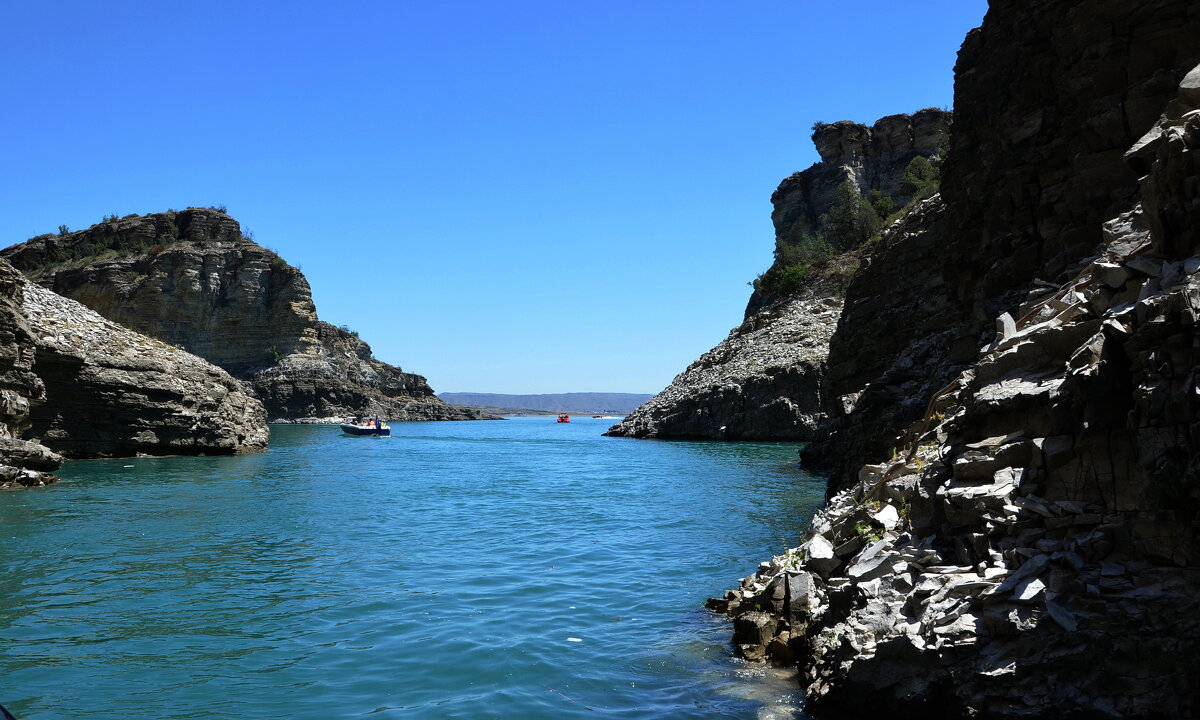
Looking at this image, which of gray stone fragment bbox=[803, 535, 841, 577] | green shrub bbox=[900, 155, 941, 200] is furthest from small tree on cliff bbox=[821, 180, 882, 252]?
gray stone fragment bbox=[803, 535, 841, 577]

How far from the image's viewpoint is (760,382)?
6650cm

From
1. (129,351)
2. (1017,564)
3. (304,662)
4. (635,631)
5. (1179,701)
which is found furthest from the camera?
(129,351)

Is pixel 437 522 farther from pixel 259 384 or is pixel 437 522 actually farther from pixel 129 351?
pixel 259 384

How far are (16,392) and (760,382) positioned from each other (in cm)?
4969

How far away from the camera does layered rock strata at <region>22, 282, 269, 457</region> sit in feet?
130

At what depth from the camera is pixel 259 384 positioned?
4560 inches

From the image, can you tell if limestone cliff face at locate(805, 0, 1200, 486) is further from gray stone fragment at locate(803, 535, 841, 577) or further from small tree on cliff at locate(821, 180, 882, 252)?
small tree on cliff at locate(821, 180, 882, 252)

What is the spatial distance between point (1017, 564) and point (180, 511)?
23.2 m

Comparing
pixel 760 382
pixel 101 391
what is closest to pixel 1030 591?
pixel 101 391

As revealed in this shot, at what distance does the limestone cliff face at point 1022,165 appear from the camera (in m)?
15.8

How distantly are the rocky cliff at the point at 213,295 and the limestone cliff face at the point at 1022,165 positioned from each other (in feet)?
337

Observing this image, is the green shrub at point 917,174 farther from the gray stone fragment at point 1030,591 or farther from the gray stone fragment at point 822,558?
the gray stone fragment at point 1030,591

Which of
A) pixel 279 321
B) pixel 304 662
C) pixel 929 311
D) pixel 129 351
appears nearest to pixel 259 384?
pixel 279 321

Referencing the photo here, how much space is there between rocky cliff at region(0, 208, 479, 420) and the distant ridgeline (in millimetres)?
54646
